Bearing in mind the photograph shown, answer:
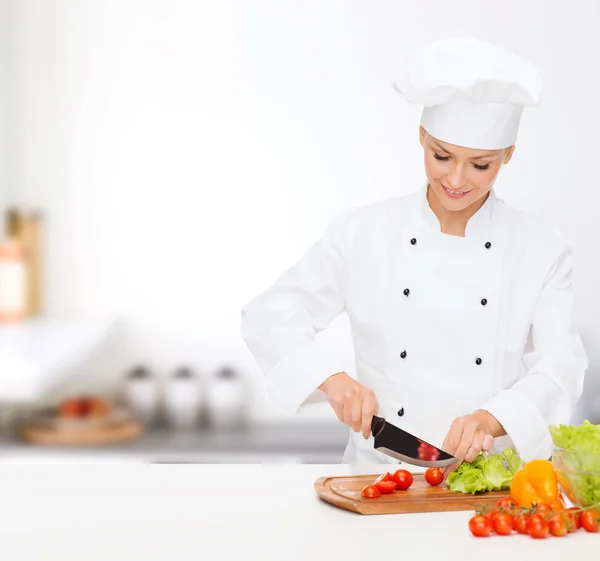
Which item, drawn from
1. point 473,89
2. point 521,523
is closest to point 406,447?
point 521,523

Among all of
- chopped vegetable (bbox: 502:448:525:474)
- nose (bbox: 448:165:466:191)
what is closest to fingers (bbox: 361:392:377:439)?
chopped vegetable (bbox: 502:448:525:474)

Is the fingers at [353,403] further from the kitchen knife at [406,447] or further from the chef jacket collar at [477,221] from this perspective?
the chef jacket collar at [477,221]

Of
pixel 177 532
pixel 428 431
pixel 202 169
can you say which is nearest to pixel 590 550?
pixel 177 532

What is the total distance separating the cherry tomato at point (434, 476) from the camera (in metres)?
1.41

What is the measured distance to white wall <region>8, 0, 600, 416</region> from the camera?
10.7ft

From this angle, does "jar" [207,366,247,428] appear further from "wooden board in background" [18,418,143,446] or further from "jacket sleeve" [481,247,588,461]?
"jacket sleeve" [481,247,588,461]

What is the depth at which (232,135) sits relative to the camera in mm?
3285

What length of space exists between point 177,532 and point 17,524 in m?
0.23

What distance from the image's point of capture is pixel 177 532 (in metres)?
1.19

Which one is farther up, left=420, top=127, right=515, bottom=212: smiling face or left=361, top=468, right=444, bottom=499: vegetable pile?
left=420, top=127, right=515, bottom=212: smiling face

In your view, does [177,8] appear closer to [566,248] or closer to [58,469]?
[566,248]

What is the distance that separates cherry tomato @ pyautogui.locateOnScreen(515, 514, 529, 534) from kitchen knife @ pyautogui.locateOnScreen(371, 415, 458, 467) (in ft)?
0.81

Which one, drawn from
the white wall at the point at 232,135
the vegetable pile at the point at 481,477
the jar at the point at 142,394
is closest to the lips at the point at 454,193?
the vegetable pile at the point at 481,477

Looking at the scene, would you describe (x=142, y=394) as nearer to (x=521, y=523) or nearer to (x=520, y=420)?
(x=520, y=420)
